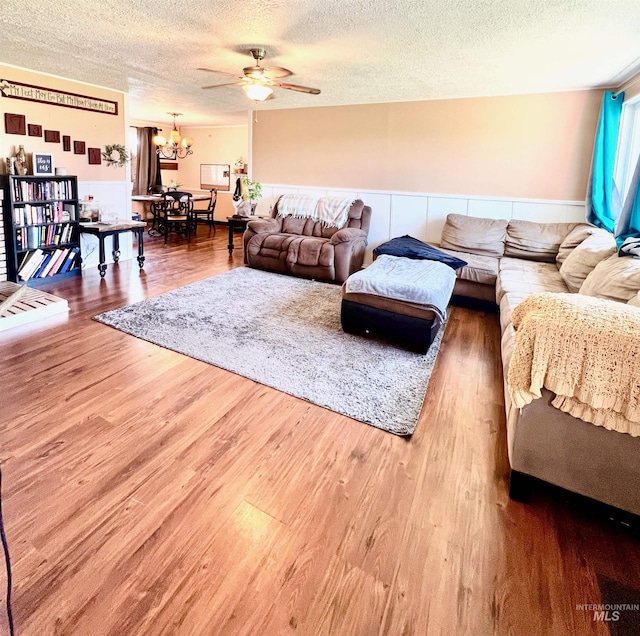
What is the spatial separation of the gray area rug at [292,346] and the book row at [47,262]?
1.37m

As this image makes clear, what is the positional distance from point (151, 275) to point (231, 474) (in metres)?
3.78

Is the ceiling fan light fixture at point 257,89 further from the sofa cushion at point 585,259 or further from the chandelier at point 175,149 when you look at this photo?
the chandelier at point 175,149

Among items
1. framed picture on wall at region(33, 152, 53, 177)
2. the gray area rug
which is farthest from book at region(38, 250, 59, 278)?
the gray area rug

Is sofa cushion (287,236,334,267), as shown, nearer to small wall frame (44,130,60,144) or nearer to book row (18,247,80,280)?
book row (18,247,80,280)

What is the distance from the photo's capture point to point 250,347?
123 inches

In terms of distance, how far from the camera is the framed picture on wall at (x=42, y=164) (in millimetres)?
4332

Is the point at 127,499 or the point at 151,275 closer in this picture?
the point at 127,499

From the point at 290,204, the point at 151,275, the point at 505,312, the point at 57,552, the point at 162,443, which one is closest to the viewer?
the point at 57,552

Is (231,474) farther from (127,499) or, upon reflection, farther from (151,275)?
(151,275)

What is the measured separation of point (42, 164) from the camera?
4.39 m

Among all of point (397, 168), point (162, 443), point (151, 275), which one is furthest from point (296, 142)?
point (162, 443)

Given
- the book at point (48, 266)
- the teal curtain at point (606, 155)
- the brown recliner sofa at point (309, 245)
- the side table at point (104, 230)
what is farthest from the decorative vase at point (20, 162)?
the teal curtain at point (606, 155)

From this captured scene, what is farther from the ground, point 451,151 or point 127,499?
point 451,151

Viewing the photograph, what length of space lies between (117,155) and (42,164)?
113 cm
